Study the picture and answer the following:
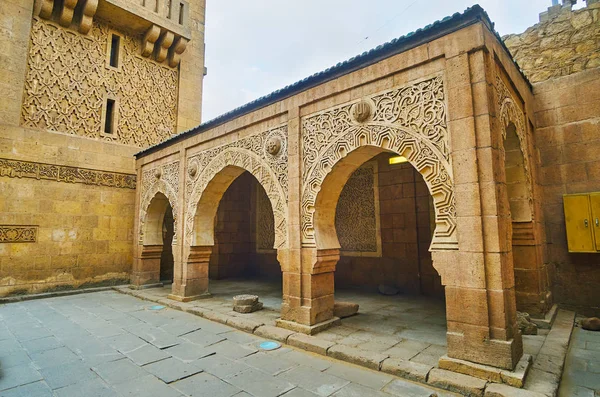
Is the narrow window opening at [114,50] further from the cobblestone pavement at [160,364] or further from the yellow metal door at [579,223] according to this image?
the yellow metal door at [579,223]

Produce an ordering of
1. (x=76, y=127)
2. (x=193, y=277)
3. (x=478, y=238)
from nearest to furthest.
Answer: (x=478, y=238) → (x=193, y=277) → (x=76, y=127)

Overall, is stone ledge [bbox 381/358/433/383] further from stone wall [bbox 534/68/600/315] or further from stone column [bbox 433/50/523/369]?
stone wall [bbox 534/68/600/315]

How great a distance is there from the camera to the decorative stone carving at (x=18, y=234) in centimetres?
709

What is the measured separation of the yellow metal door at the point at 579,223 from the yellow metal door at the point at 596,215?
3 centimetres

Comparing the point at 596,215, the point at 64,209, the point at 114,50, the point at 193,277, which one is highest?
the point at 114,50

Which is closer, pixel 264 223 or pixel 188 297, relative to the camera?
pixel 188 297

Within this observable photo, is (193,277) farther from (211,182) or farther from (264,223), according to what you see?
(264,223)

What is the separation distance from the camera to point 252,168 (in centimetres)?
558

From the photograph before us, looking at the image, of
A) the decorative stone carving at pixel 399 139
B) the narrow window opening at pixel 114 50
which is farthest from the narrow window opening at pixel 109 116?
the decorative stone carving at pixel 399 139

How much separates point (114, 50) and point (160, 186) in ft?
15.1

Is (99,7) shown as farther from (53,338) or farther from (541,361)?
(541,361)

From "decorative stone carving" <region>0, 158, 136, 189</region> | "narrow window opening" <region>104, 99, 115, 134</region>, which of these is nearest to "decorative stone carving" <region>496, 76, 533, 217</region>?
"decorative stone carving" <region>0, 158, 136, 189</region>

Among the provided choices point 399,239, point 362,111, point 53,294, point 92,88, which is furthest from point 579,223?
point 92,88

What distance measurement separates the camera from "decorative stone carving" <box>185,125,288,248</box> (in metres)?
5.04
